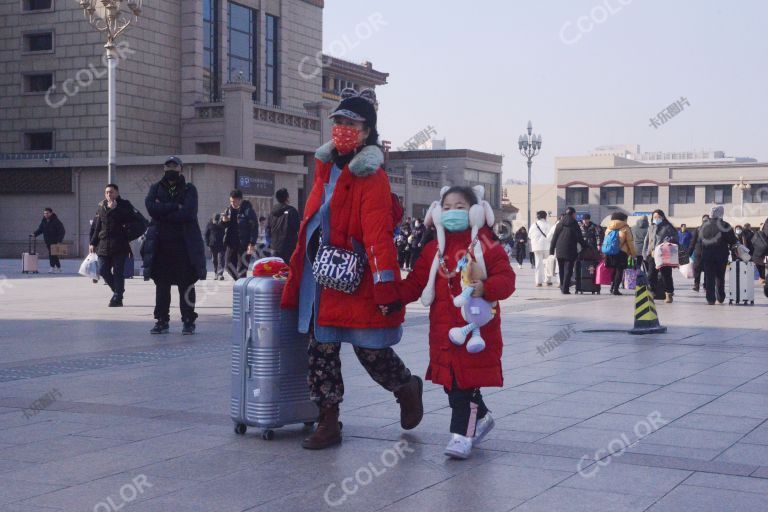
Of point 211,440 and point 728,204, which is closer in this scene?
point 211,440

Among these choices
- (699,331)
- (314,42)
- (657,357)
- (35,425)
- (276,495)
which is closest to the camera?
(276,495)

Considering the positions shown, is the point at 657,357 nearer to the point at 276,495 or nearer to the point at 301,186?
the point at 276,495

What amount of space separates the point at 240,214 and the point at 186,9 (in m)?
30.8

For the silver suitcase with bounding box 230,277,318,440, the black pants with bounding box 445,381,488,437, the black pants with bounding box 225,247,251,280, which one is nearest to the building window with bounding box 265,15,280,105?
the black pants with bounding box 225,247,251,280

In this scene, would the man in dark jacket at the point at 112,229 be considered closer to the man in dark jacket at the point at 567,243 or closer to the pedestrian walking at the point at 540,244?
the man in dark jacket at the point at 567,243

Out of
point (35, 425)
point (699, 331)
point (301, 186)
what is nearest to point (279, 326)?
point (35, 425)

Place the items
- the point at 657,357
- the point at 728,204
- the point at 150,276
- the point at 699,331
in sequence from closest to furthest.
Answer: the point at 657,357
the point at 150,276
the point at 699,331
the point at 728,204

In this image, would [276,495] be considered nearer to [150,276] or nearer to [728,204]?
[150,276]

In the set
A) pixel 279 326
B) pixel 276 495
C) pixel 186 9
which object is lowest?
pixel 276 495

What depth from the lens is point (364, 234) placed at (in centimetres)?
543

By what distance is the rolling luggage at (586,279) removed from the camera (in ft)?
64.5

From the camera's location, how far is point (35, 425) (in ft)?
20.2

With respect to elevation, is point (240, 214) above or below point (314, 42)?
below

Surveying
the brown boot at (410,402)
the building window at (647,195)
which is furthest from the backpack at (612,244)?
the building window at (647,195)
